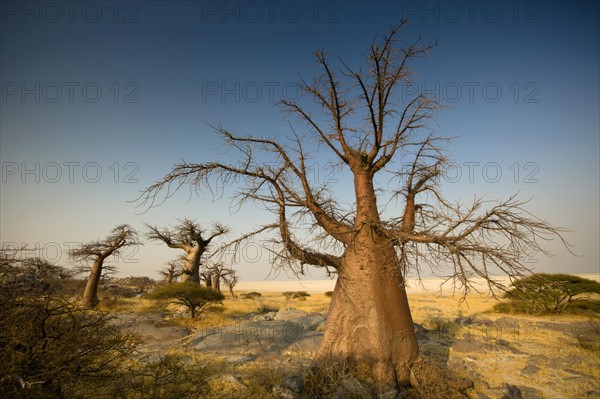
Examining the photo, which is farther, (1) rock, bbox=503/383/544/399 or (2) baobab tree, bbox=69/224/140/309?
(2) baobab tree, bbox=69/224/140/309

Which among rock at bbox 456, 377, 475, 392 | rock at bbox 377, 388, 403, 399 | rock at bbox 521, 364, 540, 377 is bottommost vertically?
rock at bbox 521, 364, 540, 377

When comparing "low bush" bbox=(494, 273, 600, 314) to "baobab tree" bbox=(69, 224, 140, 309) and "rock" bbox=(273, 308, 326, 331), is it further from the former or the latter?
"baobab tree" bbox=(69, 224, 140, 309)

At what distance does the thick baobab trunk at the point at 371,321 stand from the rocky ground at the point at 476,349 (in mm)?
656

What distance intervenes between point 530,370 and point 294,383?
5043 mm

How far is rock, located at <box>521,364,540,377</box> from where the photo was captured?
6.27 metres

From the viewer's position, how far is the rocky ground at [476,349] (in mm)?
5488

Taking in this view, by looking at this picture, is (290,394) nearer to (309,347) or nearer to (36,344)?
(36,344)

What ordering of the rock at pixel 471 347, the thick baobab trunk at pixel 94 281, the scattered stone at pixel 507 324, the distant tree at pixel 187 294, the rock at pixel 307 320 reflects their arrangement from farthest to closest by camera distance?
the thick baobab trunk at pixel 94 281 → the distant tree at pixel 187 294 → the scattered stone at pixel 507 324 → the rock at pixel 307 320 → the rock at pixel 471 347

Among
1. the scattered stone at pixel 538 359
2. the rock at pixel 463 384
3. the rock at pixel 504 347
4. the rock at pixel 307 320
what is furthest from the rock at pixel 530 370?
the rock at pixel 307 320

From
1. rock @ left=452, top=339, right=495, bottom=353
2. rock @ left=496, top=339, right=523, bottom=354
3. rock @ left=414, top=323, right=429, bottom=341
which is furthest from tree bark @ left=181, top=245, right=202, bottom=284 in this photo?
rock @ left=496, top=339, right=523, bottom=354

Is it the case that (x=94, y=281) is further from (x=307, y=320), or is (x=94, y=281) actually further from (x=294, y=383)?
(x=294, y=383)

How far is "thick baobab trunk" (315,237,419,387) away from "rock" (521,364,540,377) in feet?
9.04

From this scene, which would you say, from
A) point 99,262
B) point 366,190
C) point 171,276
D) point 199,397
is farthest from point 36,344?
point 171,276

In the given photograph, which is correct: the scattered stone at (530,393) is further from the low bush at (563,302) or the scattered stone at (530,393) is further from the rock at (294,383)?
the low bush at (563,302)
